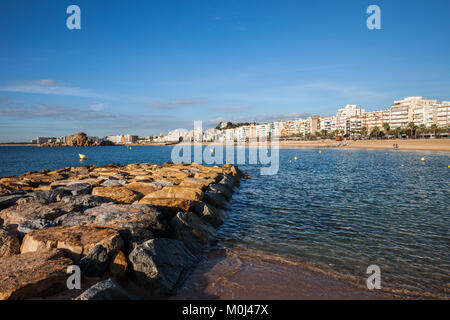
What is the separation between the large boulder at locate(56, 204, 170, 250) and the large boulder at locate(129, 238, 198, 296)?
2.14 feet

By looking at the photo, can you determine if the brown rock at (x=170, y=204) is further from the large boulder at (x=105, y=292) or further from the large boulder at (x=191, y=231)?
the large boulder at (x=105, y=292)

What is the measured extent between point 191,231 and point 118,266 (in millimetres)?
2975

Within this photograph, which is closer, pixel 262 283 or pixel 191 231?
pixel 262 283

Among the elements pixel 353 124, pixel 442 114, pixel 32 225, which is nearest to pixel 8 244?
pixel 32 225

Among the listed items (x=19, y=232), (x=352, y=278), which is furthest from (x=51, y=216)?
(x=352, y=278)

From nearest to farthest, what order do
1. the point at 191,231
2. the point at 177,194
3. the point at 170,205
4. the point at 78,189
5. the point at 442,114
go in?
1. the point at 191,231
2. the point at 170,205
3. the point at 177,194
4. the point at 78,189
5. the point at 442,114

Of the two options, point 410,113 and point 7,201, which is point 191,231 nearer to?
point 7,201

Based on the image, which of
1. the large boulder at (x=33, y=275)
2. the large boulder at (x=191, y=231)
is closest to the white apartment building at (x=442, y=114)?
the large boulder at (x=191, y=231)

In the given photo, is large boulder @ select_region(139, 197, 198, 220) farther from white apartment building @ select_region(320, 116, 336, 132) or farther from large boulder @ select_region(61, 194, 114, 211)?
white apartment building @ select_region(320, 116, 336, 132)

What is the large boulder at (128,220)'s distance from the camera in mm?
6484

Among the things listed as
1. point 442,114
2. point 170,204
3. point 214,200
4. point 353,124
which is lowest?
point 214,200

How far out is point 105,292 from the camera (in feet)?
13.9

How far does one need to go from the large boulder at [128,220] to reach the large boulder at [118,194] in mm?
2193

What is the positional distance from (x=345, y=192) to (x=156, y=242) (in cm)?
1407
